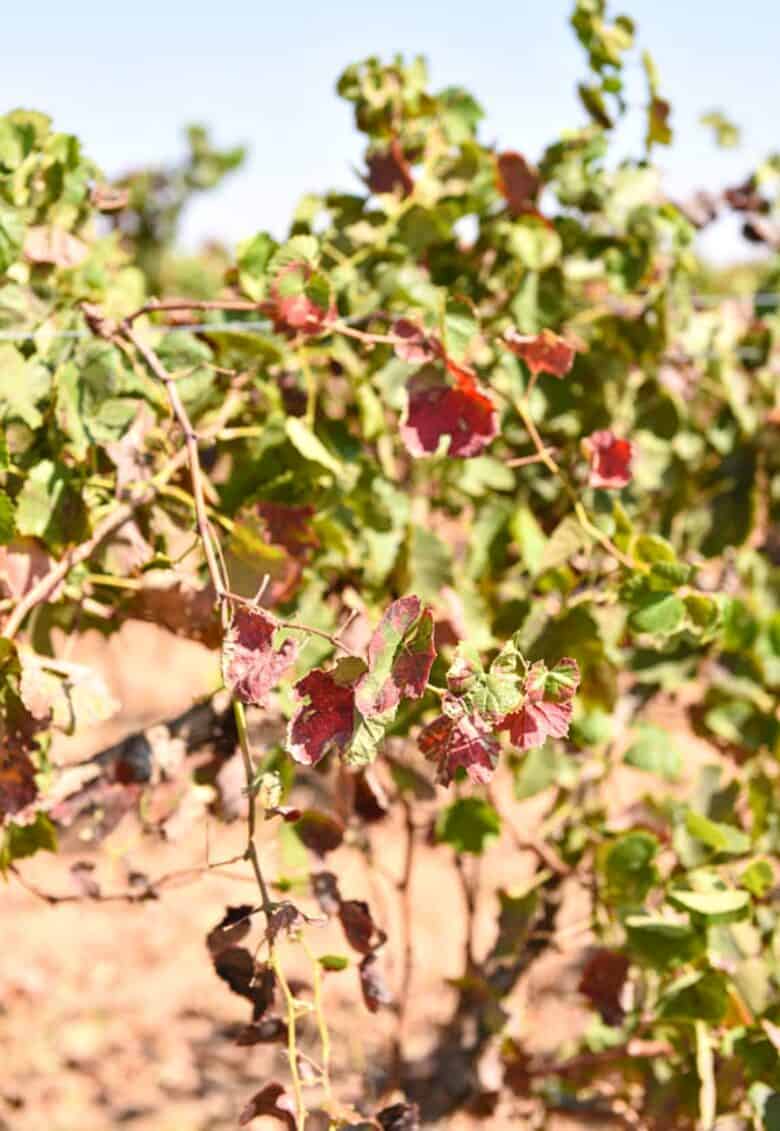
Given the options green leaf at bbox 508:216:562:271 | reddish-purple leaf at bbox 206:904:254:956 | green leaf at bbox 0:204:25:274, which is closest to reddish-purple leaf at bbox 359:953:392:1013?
reddish-purple leaf at bbox 206:904:254:956

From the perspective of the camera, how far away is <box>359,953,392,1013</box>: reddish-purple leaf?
1058 millimetres

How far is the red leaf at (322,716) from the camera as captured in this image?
30.9 inches

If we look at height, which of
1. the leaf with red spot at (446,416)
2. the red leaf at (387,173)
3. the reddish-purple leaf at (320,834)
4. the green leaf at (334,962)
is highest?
the red leaf at (387,173)

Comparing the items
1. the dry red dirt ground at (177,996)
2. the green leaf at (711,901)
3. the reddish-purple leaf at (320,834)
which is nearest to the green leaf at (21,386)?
the reddish-purple leaf at (320,834)

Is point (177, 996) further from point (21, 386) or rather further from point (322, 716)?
point (322, 716)

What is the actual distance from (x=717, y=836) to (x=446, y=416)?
549 mm

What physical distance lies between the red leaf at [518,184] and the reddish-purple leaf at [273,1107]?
0.97 metres

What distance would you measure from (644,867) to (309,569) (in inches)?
18.7

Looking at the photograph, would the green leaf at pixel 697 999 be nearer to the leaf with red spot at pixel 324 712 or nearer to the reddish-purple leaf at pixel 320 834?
the reddish-purple leaf at pixel 320 834

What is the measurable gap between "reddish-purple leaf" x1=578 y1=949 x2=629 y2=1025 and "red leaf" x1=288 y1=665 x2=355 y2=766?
0.75 m

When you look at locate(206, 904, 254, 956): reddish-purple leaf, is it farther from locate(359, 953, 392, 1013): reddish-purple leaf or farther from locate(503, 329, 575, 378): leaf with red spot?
locate(503, 329, 575, 378): leaf with red spot

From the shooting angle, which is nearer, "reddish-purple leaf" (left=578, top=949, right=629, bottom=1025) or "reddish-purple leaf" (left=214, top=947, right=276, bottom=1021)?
"reddish-purple leaf" (left=214, top=947, right=276, bottom=1021)

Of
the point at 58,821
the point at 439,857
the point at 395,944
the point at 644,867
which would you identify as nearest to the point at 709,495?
the point at 644,867

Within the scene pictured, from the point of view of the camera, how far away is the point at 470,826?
4.69 feet
